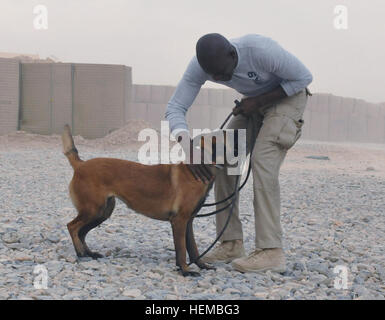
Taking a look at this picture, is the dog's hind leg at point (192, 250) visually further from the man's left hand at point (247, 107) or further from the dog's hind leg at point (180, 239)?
the man's left hand at point (247, 107)

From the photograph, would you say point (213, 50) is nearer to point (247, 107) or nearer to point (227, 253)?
point (247, 107)

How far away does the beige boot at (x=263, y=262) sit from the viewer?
4.13 meters

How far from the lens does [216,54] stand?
3650mm

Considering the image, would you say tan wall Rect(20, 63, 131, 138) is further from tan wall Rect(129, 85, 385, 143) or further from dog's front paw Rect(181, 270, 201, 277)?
dog's front paw Rect(181, 270, 201, 277)

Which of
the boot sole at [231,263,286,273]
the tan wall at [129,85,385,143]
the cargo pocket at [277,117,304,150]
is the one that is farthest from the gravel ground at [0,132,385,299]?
the tan wall at [129,85,385,143]

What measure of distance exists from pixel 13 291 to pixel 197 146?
158cm

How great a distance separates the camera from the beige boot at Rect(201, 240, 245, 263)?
454 centimetres

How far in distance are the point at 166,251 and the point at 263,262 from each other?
42.6 inches

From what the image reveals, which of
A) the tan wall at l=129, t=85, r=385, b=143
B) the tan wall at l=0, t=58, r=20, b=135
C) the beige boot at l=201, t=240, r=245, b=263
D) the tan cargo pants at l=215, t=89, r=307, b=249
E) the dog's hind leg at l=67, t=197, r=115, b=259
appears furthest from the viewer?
the tan wall at l=129, t=85, r=385, b=143

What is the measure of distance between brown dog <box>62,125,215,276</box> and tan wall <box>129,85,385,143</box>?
83.7ft

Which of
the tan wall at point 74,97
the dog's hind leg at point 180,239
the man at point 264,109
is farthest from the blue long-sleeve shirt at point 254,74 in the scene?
the tan wall at point 74,97

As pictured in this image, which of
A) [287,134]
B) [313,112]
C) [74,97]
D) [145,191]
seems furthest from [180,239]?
Answer: [313,112]
